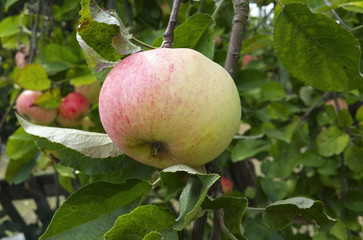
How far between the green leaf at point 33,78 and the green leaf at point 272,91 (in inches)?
31.7

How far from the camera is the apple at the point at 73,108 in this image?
1.32 m

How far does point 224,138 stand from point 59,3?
4.95 feet

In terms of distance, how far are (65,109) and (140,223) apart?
943 mm

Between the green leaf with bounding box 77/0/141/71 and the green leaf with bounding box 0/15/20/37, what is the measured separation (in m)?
1.19

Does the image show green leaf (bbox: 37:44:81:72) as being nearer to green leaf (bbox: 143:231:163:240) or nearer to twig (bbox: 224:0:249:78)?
twig (bbox: 224:0:249:78)

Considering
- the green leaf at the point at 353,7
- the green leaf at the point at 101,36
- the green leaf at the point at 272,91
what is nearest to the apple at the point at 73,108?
the green leaf at the point at 272,91

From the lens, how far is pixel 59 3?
1745mm

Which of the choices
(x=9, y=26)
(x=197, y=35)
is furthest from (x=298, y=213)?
(x=9, y=26)

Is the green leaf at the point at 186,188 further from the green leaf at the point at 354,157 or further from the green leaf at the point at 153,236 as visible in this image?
the green leaf at the point at 354,157

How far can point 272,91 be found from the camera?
1451 mm

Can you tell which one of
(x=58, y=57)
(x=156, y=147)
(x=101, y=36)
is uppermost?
(x=101, y=36)

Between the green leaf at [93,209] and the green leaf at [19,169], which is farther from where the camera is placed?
the green leaf at [19,169]

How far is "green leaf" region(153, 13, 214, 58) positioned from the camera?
67 cm

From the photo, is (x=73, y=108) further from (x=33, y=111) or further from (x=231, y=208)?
(x=231, y=208)
